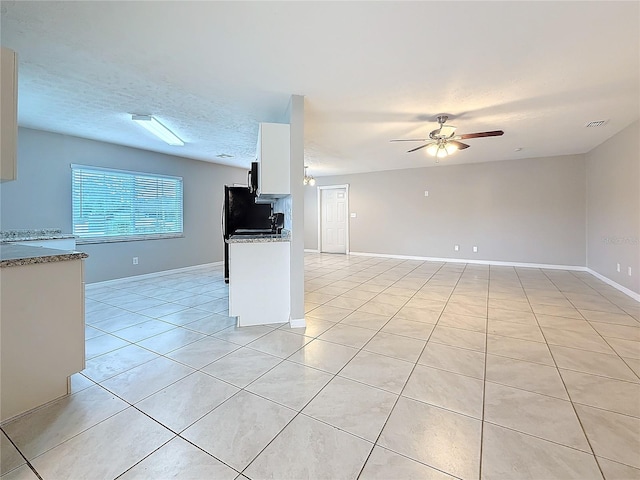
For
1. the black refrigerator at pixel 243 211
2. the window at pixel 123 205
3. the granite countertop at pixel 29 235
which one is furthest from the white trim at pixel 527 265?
the granite countertop at pixel 29 235

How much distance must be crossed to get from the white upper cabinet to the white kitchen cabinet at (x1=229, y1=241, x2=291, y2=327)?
575 mm

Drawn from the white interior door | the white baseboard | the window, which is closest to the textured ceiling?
the window

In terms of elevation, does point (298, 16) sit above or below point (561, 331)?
above

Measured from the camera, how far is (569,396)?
165 centimetres

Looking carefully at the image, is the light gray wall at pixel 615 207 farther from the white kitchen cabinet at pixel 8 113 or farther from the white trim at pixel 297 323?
the white kitchen cabinet at pixel 8 113

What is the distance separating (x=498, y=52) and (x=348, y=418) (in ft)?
9.01

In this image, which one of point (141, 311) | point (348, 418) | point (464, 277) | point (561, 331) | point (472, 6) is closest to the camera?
point (348, 418)

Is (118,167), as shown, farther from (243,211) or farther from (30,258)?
(30,258)

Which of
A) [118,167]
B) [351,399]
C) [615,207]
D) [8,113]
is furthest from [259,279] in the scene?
[615,207]

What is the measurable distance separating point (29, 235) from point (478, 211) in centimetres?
798

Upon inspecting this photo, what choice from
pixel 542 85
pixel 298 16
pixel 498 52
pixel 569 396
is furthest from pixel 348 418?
pixel 542 85

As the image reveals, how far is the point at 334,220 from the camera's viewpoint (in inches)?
320

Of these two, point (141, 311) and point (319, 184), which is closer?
point (141, 311)

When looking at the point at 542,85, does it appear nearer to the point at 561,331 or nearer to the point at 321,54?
the point at 321,54
